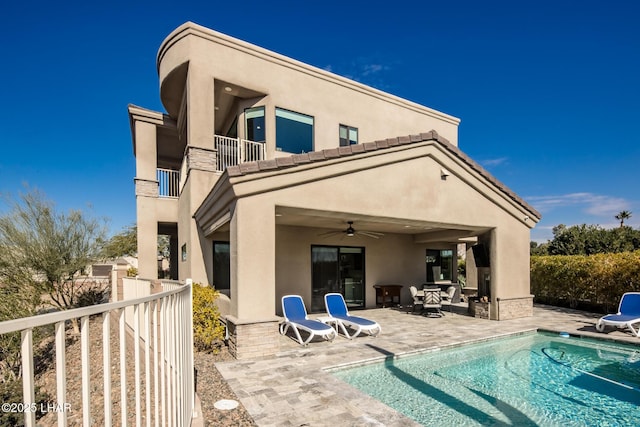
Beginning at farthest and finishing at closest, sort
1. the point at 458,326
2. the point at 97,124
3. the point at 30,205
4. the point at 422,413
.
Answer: the point at 97,124 < the point at 30,205 < the point at 458,326 < the point at 422,413

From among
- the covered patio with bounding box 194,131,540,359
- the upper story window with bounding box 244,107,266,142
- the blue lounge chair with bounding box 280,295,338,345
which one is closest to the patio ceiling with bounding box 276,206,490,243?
the covered patio with bounding box 194,131,540,359

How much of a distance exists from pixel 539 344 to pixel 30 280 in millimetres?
17739

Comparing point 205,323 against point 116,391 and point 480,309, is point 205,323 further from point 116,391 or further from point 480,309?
point 480,309

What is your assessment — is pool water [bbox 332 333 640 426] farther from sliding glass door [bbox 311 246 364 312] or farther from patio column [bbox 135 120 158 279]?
patio column [bbox 135 120 158 279]

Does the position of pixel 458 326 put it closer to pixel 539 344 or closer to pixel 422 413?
pixel 539 344

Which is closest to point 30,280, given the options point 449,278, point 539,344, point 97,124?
point 97,124

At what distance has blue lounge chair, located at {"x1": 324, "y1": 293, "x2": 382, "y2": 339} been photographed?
10.2 metres

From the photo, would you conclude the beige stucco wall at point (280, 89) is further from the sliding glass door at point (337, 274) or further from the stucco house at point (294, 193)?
the sliding glass door at point (337, 274)

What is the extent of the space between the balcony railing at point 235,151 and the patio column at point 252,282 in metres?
5.51

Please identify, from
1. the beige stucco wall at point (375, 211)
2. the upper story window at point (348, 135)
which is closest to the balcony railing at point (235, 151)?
the beige stucco wall at point (375, 211)

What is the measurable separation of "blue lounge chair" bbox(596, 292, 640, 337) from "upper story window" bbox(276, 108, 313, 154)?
1251cm

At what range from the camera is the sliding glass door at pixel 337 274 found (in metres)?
15.2

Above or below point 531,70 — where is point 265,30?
above

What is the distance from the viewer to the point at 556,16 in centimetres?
1486
